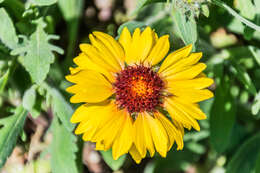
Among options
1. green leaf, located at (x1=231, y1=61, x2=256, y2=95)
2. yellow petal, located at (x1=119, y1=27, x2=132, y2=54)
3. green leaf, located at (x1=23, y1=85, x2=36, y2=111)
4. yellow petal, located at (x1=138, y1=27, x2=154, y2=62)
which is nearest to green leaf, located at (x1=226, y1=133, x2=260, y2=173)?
green leaf, located at (x1=231, y1=61, x2=256, y2=95)

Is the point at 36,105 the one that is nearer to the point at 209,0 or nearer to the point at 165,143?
the point at 165,143

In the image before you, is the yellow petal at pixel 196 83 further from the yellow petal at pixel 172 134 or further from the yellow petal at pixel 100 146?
the yellow petal at pixel 100 146

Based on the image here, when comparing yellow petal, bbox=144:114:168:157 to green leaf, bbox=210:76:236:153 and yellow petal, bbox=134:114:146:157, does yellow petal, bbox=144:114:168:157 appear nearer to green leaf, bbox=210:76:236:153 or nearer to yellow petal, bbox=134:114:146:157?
yellow petal, bbox=134:114:146:157

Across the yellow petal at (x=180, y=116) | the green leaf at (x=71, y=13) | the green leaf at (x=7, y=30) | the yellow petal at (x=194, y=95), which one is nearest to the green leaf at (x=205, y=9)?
the yellow petal at (x=194, y=95)

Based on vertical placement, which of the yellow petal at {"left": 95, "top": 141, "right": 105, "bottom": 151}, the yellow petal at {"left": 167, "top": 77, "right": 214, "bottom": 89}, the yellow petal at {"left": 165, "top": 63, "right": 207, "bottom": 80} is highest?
the yellow petal at {"left": 165, "top": 63, "right": 207, "bottom": 80}

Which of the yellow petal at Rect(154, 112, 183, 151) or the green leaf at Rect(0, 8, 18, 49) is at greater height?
the green leaf at Rect(0, 8, 18, 49)

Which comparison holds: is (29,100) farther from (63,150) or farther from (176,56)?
(176,56)

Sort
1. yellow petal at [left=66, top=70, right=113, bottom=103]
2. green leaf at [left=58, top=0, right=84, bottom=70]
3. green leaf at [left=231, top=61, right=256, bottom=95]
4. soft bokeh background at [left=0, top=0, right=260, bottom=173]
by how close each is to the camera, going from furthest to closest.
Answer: green leaf at [left=58, top=0, right=84, bottom=70], green leaf at [left=231, top=61, right=256, bottom=95], soft bokeh background at [left=0, top=0, right=260, bottom=173], yellow petal at [left=66, top=70, right=113, bottom=103]

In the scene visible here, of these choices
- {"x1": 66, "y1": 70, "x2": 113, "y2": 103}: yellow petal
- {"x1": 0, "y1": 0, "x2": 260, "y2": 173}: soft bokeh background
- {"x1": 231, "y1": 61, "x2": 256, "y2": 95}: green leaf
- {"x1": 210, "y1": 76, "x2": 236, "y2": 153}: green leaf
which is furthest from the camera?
{"x1": 210, "y1": 76, "x2": 236, "y2": 153}: green leaf

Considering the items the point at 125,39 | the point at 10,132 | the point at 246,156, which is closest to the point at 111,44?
the point at 125,39
